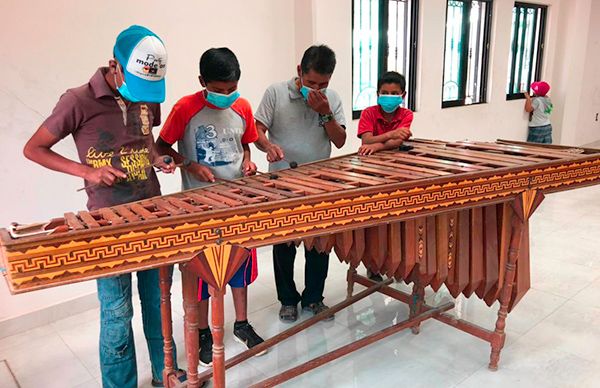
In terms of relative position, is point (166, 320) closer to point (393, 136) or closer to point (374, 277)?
point (393, 136)

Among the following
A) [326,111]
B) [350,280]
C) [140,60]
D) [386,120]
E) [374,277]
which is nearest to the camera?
[140,60]

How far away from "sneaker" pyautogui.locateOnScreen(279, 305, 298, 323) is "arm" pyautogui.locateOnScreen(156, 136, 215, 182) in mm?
1015

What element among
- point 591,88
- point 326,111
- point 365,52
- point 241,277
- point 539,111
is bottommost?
point 241,277

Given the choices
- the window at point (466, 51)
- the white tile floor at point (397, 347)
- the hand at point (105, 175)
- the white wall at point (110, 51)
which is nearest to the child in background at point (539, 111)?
the window at point (466, 51)

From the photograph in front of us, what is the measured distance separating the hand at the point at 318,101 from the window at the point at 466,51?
335 centimetres

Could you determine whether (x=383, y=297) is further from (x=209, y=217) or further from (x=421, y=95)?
(x=421, y=95)

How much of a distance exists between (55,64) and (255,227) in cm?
172

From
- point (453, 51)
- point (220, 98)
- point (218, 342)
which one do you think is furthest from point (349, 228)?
point (453, 51)

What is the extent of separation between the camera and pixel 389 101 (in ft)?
7.95

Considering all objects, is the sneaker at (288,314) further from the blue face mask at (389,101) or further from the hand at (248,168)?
the blue face mask at (389,101)

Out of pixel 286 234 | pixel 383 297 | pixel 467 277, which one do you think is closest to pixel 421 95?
pixel 383 297

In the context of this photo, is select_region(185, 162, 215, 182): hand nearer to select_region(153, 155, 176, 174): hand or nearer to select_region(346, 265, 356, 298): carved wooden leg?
select_region(153, 155, 176, 174): hand

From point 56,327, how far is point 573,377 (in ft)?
8.48

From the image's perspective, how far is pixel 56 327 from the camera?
2547 mm
